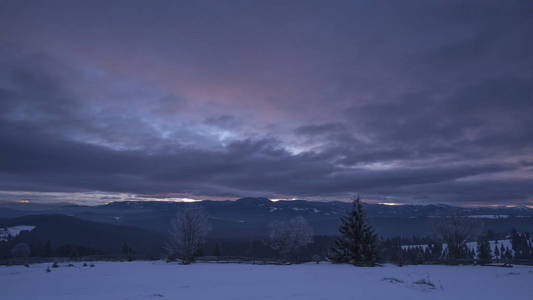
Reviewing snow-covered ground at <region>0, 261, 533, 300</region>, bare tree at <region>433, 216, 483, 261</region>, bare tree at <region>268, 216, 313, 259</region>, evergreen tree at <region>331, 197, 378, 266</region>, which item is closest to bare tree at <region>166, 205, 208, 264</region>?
bare tree at <region>268, 216, 313, 259</region>

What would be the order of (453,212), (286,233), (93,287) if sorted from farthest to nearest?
1. (286,233)
2. (453,212)
3. (93,287)

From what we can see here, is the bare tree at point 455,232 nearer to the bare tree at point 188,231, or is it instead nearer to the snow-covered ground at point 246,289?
the snow-covered ground at point 246,289

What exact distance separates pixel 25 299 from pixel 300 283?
46.4ft

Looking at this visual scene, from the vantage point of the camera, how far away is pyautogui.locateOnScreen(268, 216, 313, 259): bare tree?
214 feet

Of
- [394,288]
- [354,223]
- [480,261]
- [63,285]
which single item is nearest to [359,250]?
[354,223]

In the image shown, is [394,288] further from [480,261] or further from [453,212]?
[453,212]

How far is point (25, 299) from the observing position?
13.5 m

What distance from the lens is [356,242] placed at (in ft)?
111

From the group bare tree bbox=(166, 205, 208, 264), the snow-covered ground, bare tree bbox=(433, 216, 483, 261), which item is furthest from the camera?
bare tree bbox=(166, 205, 208, 264)

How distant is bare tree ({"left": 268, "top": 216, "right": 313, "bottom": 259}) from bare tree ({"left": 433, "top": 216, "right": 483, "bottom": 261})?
2722cm

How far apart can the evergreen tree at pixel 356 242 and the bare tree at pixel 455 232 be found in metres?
22.0

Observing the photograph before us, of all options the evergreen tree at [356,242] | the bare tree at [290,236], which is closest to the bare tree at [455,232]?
the evergreen tree at [356,242]

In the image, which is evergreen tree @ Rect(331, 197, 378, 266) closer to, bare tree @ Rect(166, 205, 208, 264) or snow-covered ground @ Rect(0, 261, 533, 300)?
snow-covered ground @ Rect(0, 261, 533, 300)

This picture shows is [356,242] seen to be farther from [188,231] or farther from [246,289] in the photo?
[188,231]
